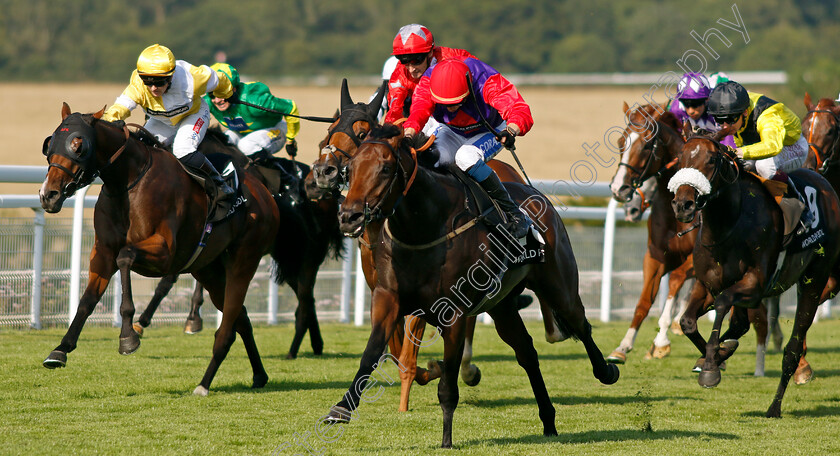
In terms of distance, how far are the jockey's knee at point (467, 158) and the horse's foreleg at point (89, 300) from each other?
2268mm

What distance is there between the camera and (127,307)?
590 centimetres

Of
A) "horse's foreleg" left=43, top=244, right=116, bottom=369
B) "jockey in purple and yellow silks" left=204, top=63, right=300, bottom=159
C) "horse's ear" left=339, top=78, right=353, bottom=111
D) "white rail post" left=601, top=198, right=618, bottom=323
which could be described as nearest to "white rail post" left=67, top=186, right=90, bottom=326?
"jockey in purple and yellow silks" left=204, top=63, right=300, bottom=159

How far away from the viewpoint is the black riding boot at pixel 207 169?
6.77m

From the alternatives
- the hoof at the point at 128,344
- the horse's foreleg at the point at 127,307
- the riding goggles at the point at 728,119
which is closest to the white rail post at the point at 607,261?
the riding goggles at the point at 728,119

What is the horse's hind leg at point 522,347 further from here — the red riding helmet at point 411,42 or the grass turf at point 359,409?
the red riding helmet at point 411,42

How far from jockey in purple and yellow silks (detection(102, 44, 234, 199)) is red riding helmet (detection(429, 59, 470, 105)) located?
6.82 ft

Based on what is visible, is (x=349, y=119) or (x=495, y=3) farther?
(x=495, y=3)

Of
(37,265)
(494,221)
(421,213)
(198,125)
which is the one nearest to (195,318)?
(37,265)

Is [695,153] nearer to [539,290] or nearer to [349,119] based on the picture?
[539,290]

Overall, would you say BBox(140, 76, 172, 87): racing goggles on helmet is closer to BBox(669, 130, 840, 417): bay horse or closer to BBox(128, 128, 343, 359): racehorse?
BBox(128, 128, 343, 359): racehorse

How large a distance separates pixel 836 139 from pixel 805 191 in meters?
2.05

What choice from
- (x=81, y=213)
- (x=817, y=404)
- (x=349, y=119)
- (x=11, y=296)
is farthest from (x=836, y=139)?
(x=11, y=296)

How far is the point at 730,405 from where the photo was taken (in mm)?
6785

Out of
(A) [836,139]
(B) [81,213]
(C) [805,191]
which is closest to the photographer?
(C) [805,191]
